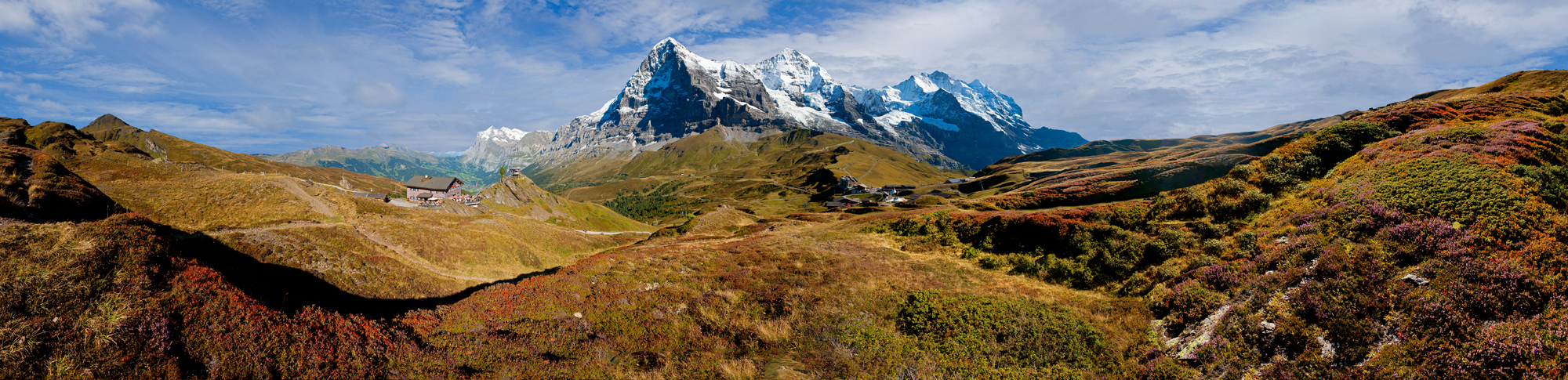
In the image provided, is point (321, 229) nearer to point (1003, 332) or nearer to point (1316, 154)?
point (1003, 332)

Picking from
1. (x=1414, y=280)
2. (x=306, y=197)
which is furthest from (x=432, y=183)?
(x=1414, y=280)

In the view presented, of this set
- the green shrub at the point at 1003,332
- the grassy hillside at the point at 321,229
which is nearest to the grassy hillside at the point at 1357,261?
the green shrub at the point at 1003,332

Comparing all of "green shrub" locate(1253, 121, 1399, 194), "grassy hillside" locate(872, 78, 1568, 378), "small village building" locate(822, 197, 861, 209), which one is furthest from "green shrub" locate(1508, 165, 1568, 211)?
"small village building" locate(822, 197, 861, 209)

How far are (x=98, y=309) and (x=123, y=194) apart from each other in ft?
120

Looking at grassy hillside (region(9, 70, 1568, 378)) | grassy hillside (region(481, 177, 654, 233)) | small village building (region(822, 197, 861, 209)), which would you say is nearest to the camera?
grassy hillside (region(9, 70, 1568, 378))

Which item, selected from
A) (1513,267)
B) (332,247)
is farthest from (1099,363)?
(332,247)

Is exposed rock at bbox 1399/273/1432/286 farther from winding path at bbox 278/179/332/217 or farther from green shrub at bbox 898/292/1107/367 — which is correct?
winding path at bbox 278/179/332/217

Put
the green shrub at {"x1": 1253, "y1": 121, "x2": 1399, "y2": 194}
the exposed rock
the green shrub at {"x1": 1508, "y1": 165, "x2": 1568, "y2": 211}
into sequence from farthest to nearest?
the green shrub at {"x1": 1253, "y1": 121, "x2": 1399, "y2": 194} < the green shrub at {"x1": 1508, "y1": 165, "x2": 1568, "y2": 211} < the exposed rock

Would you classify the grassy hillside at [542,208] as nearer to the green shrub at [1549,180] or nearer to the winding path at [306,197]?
the winding path at [306,197]

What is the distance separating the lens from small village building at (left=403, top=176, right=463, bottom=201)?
110 m

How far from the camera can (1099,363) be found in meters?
12.1

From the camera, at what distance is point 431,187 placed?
110375 mm

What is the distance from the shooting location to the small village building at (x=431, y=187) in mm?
109938

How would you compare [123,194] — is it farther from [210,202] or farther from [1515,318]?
[1515,318]
